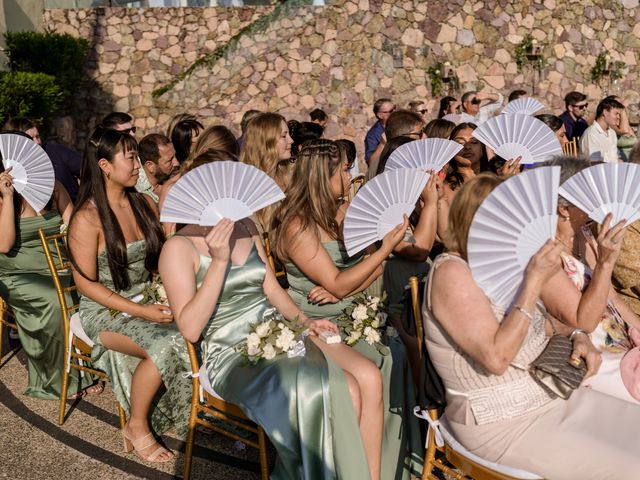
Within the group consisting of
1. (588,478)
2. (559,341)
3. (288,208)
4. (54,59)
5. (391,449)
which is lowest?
(391,449)

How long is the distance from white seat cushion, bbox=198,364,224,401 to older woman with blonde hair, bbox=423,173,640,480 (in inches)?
38.7

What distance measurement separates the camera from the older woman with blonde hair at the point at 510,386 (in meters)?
2.10

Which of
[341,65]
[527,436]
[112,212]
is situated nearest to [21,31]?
[341,65]

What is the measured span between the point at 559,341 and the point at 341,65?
35.4 ft

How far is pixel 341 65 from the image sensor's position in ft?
41.2

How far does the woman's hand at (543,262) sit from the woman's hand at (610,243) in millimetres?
409

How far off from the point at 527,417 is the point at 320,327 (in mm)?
1068

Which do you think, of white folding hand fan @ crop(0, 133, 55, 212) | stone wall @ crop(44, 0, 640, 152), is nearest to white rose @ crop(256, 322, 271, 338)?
white folding hand fan @ crop(0, 133, 55, 212)

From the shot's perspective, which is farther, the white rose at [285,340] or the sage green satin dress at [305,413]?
the white rose at [285,340]

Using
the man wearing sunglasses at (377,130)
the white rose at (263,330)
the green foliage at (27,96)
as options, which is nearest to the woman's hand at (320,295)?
the white rose at (263,330)

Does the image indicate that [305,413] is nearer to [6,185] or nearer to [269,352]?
[269,352]

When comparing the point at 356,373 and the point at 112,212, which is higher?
the point at 112,212

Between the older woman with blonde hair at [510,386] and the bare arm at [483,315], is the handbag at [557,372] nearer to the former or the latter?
the older woman with blonde hair at [510,386]

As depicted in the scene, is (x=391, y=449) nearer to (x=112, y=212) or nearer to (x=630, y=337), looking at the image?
(x=630, y=337)
